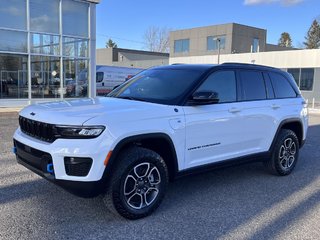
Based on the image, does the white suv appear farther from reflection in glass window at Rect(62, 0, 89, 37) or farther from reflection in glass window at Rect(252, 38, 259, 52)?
reflection in glass window at Rect(252, 38, 259, 52)

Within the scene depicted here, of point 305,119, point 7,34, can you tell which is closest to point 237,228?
point 305,119

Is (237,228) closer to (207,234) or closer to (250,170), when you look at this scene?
(207,234)

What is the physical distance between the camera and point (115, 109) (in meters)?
3.99

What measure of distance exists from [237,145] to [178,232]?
180 centimetres

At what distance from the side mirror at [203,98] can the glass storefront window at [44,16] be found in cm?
1453

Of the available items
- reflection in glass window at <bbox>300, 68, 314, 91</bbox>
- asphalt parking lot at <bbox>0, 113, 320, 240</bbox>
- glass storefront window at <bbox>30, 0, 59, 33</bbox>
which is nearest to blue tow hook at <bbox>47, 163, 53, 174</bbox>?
asphalt parking lot at <bbox>0, 113, 320, 240</bbox>

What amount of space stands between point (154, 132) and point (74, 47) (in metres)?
15.5

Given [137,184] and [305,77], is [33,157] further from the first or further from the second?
[305,77]

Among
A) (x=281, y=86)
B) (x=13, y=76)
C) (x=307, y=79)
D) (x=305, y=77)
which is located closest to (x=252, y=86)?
(x=281, y=86)

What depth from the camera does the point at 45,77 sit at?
1748 cm

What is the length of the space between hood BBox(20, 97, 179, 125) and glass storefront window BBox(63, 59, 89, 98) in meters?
14.4

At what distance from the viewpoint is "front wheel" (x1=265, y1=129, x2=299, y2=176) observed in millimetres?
5855

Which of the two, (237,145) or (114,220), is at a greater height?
(237,145)

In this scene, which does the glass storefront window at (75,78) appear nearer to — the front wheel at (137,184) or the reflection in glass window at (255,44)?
the front wheel at (137,184)
